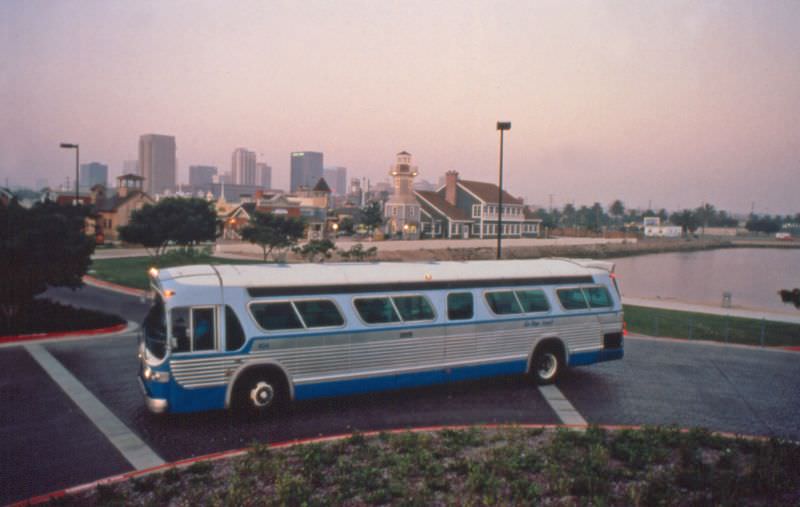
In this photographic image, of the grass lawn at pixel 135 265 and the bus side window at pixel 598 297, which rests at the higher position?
the bus side window at pixel 598 297

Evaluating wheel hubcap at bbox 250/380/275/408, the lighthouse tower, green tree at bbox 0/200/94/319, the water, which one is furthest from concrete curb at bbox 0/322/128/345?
the lighthouse tower

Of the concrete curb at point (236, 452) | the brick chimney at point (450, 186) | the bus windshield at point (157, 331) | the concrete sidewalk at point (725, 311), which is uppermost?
the brick chimney at point (450, 186)

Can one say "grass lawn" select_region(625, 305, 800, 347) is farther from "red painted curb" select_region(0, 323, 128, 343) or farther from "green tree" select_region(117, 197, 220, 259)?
"green tree" select_region(117, 197, 220, 259)

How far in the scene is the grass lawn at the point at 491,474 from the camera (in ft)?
23.7

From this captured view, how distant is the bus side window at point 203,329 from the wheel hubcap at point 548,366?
7.45 metres

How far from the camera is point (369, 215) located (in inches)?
3561

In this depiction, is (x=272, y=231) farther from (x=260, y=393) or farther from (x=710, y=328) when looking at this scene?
(x=260, y=393)

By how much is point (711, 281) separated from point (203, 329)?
66.6 metres

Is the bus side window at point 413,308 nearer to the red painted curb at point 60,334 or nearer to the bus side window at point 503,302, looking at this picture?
the bus side window at point 503,302

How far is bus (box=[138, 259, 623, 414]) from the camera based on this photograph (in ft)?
34.0

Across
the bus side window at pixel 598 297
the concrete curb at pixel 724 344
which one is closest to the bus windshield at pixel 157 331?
the bus side window at pixel 598 297

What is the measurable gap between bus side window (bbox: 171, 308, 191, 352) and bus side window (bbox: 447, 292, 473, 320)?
5217mm

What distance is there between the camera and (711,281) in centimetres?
6525

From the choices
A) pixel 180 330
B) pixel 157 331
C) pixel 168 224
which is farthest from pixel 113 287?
pixel 180 330
